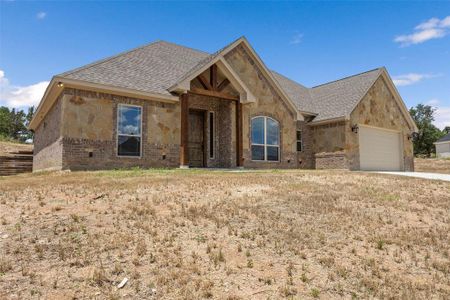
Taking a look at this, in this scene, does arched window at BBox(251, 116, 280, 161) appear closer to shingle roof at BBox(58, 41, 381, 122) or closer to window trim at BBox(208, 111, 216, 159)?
window trim at BBox(208, 111, 216, 159)

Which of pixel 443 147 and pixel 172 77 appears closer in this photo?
pixel 172 77

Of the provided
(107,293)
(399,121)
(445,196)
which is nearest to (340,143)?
(399,121)

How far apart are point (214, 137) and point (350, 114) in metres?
8.65

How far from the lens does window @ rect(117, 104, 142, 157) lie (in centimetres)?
1479

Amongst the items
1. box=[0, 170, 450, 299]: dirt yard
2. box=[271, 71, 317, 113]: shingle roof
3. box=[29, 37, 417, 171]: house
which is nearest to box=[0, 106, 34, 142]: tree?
box=[29, 37, 417, 171]: house

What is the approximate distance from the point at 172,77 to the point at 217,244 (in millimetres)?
13052

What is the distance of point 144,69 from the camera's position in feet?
55.9

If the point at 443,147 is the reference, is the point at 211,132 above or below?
below

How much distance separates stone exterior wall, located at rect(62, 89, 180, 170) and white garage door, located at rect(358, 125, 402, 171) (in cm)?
1274

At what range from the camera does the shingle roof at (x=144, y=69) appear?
14555mm

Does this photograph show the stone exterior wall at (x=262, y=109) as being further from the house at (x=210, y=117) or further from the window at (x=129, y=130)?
the window at (x=129, y=130)

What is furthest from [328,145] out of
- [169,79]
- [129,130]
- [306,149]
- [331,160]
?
[129,130]

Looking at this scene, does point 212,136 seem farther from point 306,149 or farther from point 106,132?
point 306,149

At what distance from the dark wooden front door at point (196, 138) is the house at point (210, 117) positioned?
5 centimetres
